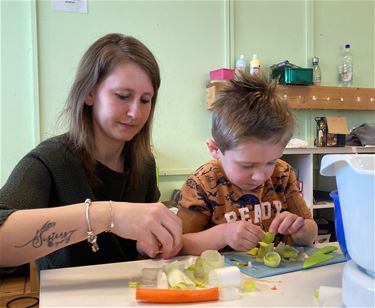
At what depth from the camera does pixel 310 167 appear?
2406 mm

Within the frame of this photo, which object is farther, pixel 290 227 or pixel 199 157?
pixel 199 157

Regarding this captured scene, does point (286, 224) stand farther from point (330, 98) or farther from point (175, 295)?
point (330, 98)

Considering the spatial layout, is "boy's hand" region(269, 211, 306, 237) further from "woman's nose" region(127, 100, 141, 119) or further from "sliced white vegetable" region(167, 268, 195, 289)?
"woman's nose" region(127, 100, 141, 119)

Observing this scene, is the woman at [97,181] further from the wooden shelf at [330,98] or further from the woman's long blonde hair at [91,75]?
the wooden shelf at [330,98]

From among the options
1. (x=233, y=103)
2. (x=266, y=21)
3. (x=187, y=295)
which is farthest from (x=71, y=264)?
(x=266, y=21)

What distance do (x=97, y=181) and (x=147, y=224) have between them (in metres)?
0.39

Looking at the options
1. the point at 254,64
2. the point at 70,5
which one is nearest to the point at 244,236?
the point at 254,64

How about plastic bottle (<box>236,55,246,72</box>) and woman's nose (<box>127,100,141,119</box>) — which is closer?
woman's nose (<box>127,100,141,119</box>)

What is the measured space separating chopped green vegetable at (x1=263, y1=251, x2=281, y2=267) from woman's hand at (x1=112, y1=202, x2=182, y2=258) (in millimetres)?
200

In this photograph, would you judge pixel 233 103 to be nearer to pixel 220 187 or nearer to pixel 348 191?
pixel 220 187

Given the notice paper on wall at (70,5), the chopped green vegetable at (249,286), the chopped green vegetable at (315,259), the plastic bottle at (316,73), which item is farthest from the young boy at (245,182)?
the plastic bottle at (316,73)

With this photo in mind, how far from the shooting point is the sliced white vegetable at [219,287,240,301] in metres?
0.63

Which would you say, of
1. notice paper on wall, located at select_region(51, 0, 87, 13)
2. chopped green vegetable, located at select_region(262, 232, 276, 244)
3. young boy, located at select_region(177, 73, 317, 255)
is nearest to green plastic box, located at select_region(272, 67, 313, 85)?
notice paper on wall, located at select_region(51, 0, 87, 13)

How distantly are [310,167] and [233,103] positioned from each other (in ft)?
4.93
